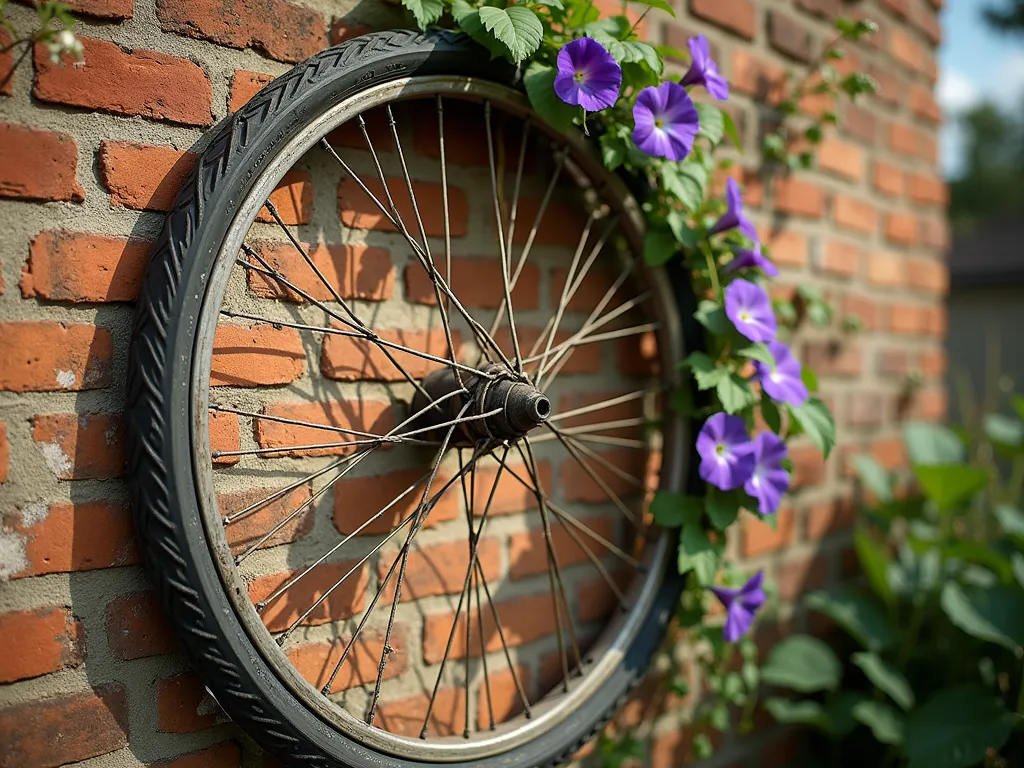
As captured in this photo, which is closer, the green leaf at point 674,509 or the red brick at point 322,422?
the red brick at point 322,422

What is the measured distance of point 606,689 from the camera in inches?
43.9

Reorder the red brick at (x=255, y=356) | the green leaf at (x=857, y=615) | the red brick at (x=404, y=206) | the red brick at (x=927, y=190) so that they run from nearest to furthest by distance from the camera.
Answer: the red brick at (x=255, y=356) < the red brick at (x=404, y=206) < the green leaf at (x=857, y=615) < the red brick at (x=927, y=190)

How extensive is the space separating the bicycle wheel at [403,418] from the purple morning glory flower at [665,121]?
0.10 meters

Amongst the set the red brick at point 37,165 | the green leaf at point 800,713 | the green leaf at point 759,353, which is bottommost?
the green leaf at point 800,713

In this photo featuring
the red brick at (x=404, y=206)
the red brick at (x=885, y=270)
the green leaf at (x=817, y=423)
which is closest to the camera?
the red brick at (x=404, y=206)

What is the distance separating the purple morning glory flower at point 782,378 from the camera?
1.13 m

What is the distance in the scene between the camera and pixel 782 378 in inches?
45.6

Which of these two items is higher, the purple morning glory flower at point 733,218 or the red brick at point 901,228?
the red brick at point 901,228

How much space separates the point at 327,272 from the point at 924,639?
1512 mm

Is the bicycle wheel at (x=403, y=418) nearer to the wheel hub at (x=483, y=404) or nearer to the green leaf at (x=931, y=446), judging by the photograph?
the wheel hub at (x=483, y=404)

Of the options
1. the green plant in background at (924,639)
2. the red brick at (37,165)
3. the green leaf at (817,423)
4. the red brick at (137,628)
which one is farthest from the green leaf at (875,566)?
the red brick at (37,165)

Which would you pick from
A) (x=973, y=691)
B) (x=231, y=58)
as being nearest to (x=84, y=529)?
(x=231, y=58)

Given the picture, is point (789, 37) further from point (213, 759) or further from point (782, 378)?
point (213, 759)

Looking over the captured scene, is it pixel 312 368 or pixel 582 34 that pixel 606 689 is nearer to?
pixel 312 368
